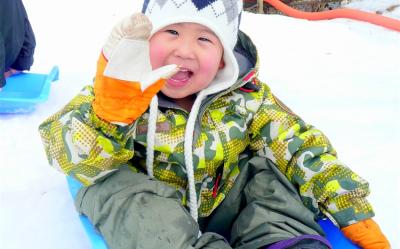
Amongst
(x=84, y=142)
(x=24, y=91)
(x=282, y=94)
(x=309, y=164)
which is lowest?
→ (x=282, y=94)

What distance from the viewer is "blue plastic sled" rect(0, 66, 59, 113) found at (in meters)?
1.56

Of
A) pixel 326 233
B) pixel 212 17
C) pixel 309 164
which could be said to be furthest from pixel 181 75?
pixel 326 233

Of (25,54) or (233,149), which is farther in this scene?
(25,54)

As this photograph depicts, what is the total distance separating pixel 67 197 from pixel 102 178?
1.07ft

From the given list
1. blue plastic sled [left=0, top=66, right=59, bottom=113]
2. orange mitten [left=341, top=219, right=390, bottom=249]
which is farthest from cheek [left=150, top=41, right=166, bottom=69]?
blue plastic sled [left=0, top=66, right=59, bottom=113]

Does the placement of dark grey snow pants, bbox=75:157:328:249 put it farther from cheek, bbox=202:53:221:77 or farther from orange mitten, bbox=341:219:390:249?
cheek, bbox=202:53:221:77

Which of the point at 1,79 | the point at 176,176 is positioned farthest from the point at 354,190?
the point at 1,79

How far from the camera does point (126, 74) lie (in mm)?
775

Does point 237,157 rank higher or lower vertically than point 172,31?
lower

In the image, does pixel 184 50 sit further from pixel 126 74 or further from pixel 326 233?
pixel 326 233

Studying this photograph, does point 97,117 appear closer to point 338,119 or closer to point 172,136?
point 172,136

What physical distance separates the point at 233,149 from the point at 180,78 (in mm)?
203

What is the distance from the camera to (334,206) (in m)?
1.03

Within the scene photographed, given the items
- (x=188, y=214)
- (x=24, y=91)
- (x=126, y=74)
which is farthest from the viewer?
(x=24, y=91)
